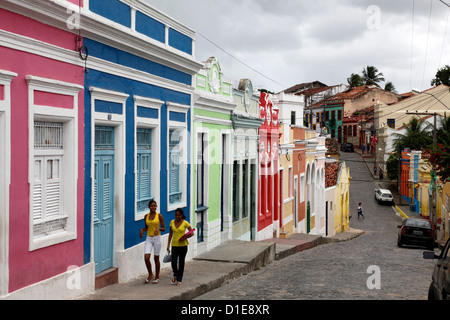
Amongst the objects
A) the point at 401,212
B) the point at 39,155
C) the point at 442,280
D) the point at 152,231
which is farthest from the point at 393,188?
the point at 39,155

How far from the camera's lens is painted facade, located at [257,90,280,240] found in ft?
70.5

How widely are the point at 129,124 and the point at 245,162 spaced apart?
896 centimetres

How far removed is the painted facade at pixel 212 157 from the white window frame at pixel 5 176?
7316 millimetres

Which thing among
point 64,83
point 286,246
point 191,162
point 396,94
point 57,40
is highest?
point 396,94

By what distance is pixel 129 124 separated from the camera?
11.0 metres

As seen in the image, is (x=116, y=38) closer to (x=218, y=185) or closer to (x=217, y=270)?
(x=217, y=270)

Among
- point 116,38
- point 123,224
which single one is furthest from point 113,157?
point 116,38

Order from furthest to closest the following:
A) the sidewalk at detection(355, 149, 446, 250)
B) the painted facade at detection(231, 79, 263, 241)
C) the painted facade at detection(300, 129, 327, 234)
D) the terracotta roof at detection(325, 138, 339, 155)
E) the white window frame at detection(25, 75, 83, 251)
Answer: the terracotta roof at detection(325, 138, 339, 155) → the sidewalk at detection(355, 149, 446, 250) → the painted facade at detection(300, 129, 327, 234) → the painted facade at detection(231, 79, 263, 241) → the white window frame at detection(25, 75, 83, 251)

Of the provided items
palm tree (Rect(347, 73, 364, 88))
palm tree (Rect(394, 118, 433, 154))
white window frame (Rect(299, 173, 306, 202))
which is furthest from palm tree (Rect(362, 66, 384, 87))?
white window frame (Rect(299, 173, 306, 202))

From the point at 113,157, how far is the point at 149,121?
4.95 ft

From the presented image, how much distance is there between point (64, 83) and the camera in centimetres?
Result: 857

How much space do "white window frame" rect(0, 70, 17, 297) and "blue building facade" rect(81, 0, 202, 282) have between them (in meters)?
2.05

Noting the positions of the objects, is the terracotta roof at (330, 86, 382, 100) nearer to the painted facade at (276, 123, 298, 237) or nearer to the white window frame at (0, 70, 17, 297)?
the painted facade at (276, 123, 298, 237)

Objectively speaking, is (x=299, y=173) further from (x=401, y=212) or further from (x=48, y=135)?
(x=401, y=212)
